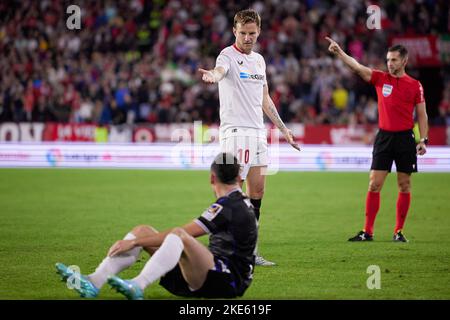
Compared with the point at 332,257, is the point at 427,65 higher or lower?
higher

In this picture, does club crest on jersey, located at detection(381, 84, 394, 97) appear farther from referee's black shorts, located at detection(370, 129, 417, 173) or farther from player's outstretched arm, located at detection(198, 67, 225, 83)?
player's outstretched arm, located at detection(198, 67, 225, 83)

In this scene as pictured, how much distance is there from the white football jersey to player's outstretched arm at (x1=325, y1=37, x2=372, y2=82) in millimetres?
1158

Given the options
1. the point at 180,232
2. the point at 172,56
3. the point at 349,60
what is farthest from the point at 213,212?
the point at 172,56

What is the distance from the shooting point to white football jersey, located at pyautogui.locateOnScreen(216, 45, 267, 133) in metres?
9.06

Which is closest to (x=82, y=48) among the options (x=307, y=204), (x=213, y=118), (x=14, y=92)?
(x=14, y=92)

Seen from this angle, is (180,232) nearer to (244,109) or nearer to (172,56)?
(244,109)

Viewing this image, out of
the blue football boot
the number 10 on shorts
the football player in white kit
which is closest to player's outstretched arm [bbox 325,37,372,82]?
the football player in white kit

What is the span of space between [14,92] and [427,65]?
1287 centimetres

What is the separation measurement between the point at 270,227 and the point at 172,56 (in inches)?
633

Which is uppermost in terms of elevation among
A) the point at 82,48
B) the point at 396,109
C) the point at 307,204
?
the point at 82,48

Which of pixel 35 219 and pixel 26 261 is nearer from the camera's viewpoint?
pixel 26 261
